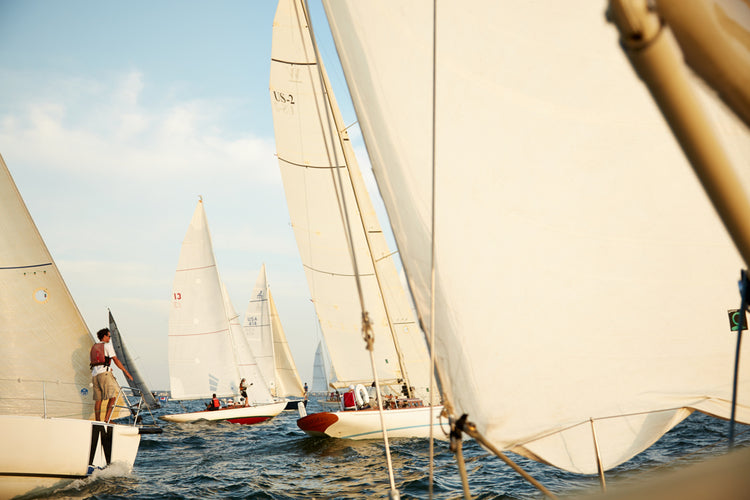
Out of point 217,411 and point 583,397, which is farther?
point 217,411

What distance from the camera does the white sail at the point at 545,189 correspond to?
2.64 metres

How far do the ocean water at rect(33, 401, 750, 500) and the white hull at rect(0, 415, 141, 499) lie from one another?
0.73ft

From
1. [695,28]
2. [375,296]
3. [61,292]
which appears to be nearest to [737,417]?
[695,28]

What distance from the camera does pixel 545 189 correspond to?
273cm

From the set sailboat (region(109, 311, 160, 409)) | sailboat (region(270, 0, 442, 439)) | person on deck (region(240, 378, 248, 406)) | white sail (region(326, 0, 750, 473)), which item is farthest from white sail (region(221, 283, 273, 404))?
white sail (region(326, 0, 750, 473))

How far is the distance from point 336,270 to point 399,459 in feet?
21.5

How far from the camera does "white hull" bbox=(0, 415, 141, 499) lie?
6637 millimetres

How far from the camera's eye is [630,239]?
9.04 feet

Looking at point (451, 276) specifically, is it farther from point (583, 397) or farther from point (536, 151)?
point (583, 397)

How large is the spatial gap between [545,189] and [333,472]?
7.95m

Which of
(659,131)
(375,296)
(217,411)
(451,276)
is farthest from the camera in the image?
(217,411)

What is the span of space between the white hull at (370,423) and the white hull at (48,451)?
5420 mm

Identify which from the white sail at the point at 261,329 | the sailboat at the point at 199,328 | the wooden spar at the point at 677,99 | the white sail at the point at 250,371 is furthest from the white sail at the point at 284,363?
the wooden spar at the point at 677,99

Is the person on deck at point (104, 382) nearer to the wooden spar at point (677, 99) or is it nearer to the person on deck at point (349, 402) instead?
the person on deck at point (349, 402)
